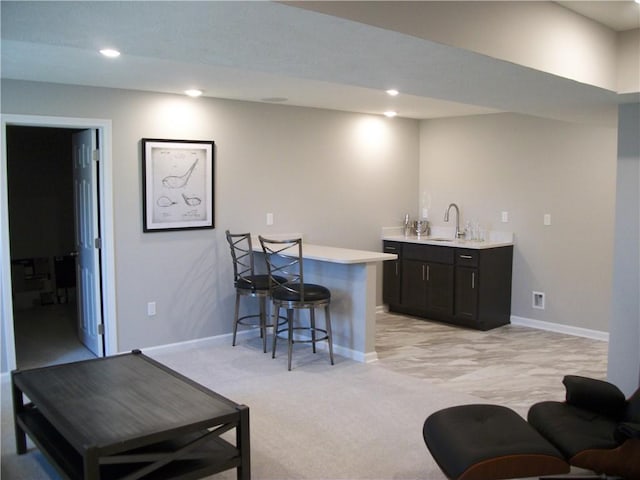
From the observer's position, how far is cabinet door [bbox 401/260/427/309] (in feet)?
21.9

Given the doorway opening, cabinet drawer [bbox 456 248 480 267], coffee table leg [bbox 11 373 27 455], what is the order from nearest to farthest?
1. coffee table leg [bbox 11 373 27 455]
2. cabinet drawer [bbox 456 248 480 267]
3. the doorway opening

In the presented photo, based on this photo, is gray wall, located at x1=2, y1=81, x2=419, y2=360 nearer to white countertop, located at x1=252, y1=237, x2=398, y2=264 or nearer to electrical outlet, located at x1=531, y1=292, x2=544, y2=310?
white countertop, located at x1=252, y1=237, x2=398, y2=264

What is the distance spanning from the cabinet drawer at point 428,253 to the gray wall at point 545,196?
2.41ft

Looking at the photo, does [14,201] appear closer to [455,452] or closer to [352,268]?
[352,268]

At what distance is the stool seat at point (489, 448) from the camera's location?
2.45 meters

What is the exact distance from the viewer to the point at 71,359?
5.19 m

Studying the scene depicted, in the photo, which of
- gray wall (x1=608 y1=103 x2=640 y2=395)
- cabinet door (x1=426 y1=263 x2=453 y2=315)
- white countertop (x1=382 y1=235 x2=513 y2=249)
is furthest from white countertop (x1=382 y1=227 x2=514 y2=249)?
gray wall (x1=608 y1=103 x2=640 y2=395)

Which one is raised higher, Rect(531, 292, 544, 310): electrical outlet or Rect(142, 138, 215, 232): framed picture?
Rect(142, 138, 215, 232): framed picture

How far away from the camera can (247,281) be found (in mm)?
5387

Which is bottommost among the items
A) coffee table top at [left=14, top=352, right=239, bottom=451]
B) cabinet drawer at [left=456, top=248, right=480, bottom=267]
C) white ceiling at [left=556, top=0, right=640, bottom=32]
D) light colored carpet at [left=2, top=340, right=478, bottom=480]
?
light colored carpet at [left=2, top=340, right=478, bottom=480]

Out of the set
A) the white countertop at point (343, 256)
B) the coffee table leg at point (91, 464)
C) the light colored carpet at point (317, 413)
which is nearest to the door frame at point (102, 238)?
the light colored carpet at point (317, 413)

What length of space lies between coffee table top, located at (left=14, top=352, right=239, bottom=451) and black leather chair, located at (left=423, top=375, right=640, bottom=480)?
105 cm

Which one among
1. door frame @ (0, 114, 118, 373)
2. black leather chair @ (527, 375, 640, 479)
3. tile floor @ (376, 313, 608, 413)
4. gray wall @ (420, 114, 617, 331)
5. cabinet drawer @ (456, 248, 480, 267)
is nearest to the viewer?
black leather chair @ (527, 375, 640, 479)

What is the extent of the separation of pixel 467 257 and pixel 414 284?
0.79m
